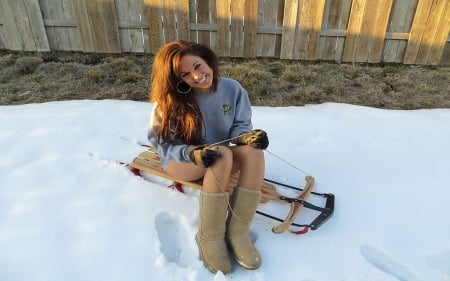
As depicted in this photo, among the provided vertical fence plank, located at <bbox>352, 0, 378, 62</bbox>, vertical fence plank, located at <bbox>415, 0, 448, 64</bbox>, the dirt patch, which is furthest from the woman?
vertical fence plank, located at <bbox>415, 0, 448, 64</bbox>

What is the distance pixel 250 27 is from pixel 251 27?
1 centimetres

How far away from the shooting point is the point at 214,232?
1781 mm

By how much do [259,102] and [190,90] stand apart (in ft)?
6.07

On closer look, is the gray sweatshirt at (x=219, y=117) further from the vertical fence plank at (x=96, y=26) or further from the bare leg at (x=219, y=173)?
the vertical fence plank at (x=96, y=26)

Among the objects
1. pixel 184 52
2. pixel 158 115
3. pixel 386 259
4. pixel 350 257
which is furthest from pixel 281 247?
pixel 184 52

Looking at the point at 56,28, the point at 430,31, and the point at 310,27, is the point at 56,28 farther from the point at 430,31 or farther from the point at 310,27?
the point at 430,31

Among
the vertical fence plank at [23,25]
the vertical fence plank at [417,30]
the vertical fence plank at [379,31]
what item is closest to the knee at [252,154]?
the vertical fence plank at [379,31]

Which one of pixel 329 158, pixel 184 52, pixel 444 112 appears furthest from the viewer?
pixel 444 112

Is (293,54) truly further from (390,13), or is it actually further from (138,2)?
(138,2)

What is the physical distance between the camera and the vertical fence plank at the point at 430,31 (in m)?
4.02

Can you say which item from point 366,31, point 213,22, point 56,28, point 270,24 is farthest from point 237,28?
point 56,28

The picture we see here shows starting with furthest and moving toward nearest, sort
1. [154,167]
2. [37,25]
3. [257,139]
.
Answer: [37,25] < [154,167] < [257,139]

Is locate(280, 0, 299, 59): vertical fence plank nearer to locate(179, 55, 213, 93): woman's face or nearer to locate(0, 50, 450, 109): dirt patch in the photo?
locate(0, 50, 450, 109): dirt patch

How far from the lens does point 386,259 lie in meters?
1.82
